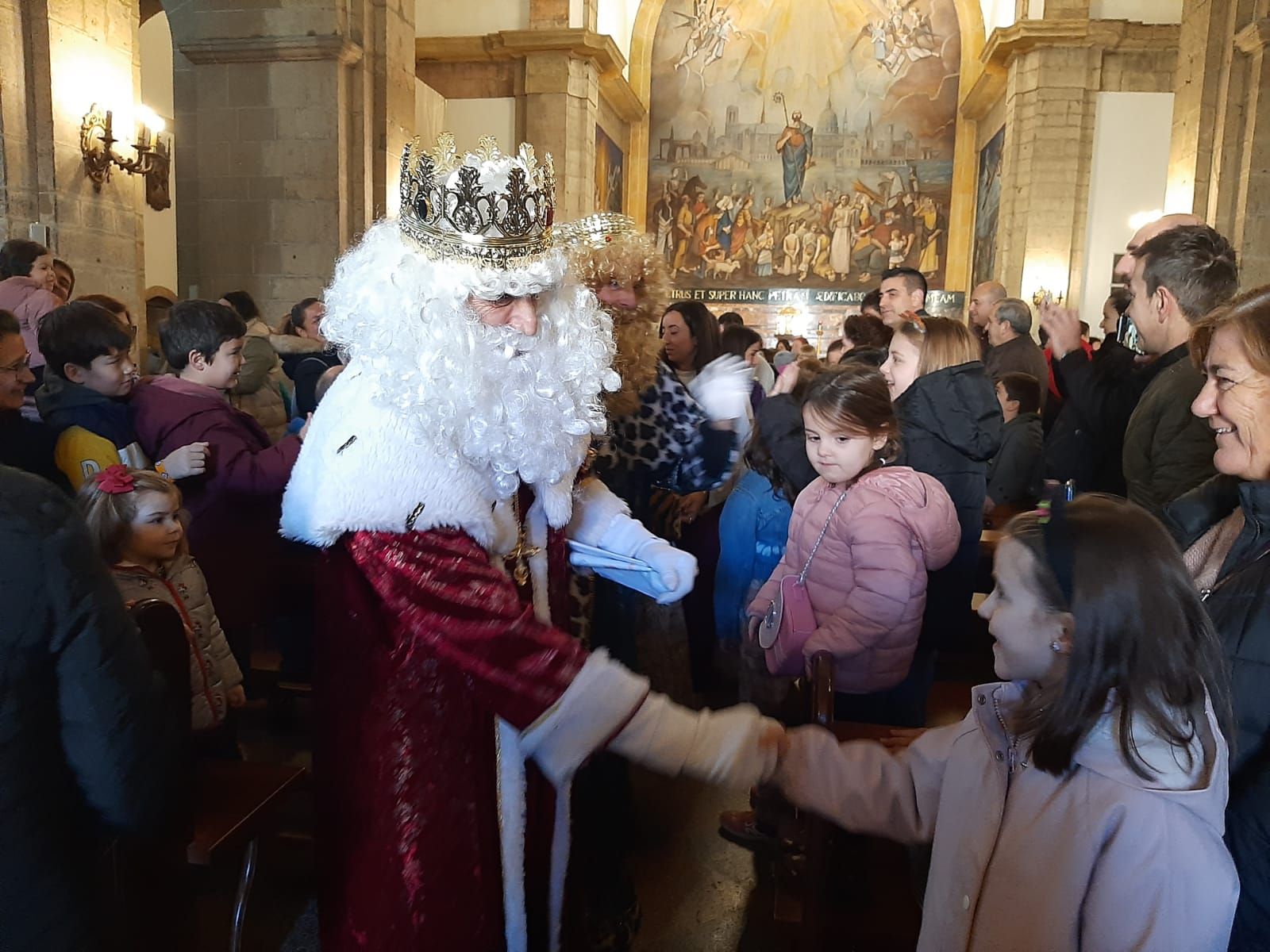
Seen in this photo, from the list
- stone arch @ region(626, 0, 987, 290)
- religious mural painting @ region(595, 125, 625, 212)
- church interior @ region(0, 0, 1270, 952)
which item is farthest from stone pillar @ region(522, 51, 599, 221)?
stone arch @ region(626, 0, 987, 290)

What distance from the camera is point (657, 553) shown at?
2.06 metres

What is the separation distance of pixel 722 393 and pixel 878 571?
821 millimetres

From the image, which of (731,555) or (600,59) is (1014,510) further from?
(600,59)

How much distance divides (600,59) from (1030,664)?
15614 millimetres

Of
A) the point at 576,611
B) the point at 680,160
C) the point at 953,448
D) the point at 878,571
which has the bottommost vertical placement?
the point at 576,611

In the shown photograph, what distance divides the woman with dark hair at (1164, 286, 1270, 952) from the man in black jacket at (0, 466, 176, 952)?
1607mm

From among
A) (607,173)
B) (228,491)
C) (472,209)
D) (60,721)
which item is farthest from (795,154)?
(60,721)

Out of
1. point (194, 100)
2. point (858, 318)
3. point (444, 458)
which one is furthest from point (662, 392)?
point (194, 100)

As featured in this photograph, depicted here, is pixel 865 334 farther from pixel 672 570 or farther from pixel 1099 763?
pixel 1099 763

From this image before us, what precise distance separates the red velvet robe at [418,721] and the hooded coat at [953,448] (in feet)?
6.31

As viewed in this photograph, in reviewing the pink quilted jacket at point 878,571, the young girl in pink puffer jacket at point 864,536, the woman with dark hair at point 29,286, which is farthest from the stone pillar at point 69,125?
the pink quilted jacket at point 878,571

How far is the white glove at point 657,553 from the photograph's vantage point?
6.62ft

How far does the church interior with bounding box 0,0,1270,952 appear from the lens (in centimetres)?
291

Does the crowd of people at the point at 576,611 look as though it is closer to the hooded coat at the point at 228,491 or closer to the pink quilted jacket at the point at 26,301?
the hooded coat at the point at 228,491
